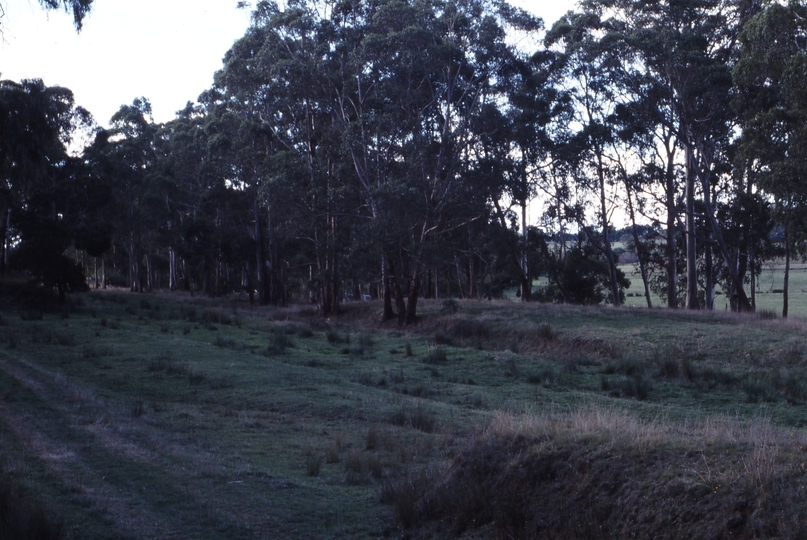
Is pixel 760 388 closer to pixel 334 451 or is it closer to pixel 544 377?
pixel 544 377

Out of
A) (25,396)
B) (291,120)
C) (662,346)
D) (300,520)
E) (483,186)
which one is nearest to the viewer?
(300,520)

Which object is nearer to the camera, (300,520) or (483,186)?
(300,520)

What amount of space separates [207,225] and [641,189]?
89.2ft

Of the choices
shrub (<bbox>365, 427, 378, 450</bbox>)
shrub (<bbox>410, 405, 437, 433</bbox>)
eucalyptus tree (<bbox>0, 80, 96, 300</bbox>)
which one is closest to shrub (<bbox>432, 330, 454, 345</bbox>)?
eucalyptus tree (<bbox>0, 80, 96, 300</bbox>)

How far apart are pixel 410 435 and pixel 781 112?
66.8ft

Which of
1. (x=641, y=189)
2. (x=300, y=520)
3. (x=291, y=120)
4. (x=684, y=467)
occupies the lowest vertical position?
(x=300, y=520)

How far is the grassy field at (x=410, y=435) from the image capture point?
6.01 metres

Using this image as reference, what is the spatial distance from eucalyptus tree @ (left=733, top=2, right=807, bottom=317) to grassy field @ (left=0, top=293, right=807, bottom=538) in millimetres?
4260

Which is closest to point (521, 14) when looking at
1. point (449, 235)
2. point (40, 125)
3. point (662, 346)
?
point (449, 235)

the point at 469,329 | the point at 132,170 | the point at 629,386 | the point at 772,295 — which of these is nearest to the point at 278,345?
the point at 469,329

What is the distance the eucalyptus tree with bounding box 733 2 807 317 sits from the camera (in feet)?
78.3

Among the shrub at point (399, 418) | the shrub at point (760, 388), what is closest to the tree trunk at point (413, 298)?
the shrub at point (760, 388)

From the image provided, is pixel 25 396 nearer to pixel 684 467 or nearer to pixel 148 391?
pixel 148 391

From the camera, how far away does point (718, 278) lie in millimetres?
46688
